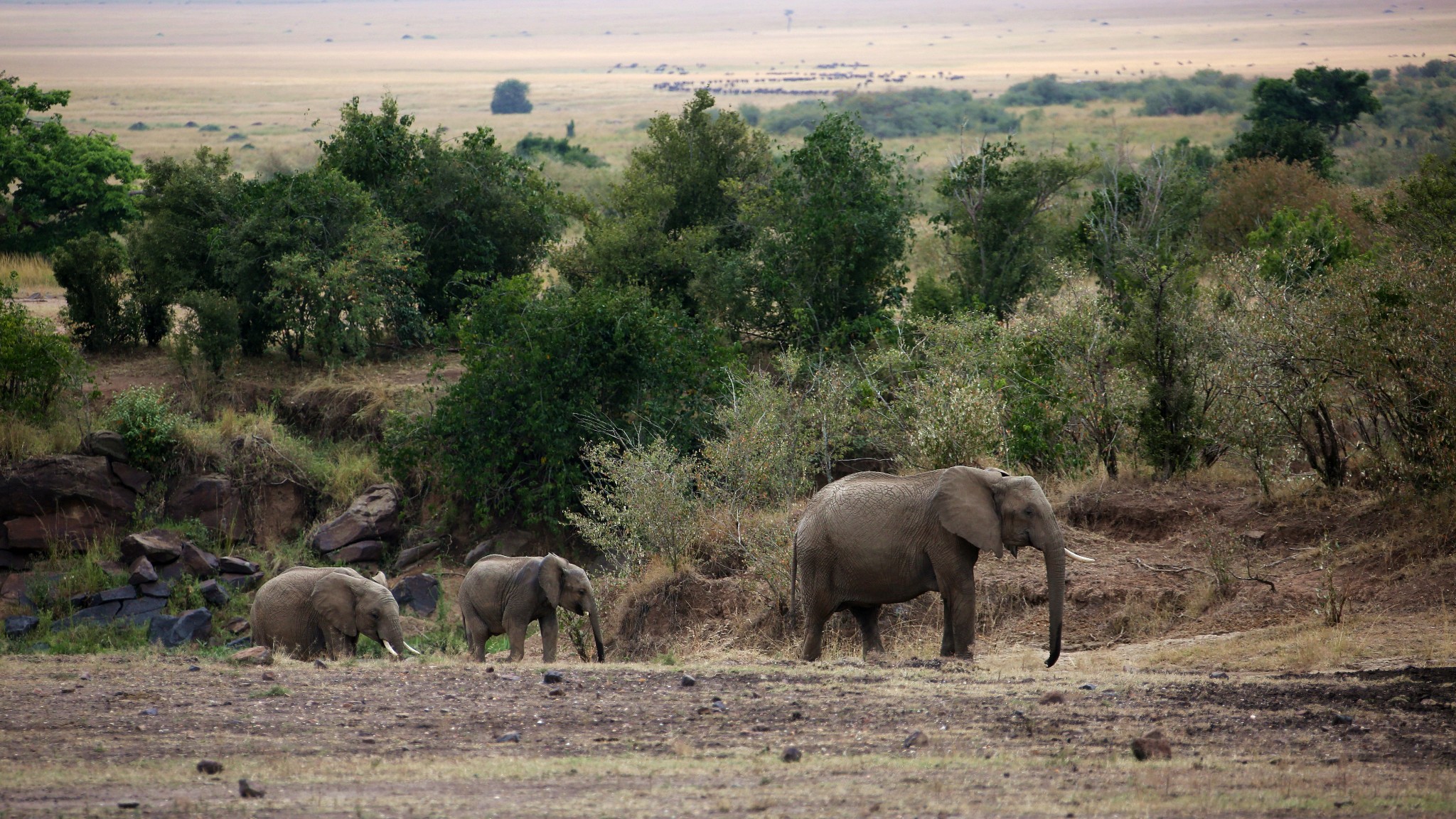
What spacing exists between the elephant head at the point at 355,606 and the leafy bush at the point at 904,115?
66906 millimetres

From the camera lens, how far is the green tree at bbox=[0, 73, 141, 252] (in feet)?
109

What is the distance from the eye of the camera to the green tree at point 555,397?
20.0m

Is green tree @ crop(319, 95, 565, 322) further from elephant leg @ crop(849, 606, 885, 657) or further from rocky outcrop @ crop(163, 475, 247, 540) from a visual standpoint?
elephant leg @ crop(849, 606, 885, 657)

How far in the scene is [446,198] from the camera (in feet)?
88.9

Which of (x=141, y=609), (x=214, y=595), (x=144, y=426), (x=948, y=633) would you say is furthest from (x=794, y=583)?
(x=144, y=426)

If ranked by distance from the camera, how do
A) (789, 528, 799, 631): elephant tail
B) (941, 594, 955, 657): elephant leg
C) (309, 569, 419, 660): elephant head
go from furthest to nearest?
(309, 569, 419, 660): elephant head, (789, 528, 799, 631): elephant tail, (941, 594, 955, 657): elephant leg

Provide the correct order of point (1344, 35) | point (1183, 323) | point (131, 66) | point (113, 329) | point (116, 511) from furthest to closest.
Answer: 1. point (1344, 35)
2. point (131, 66)
3. point (113, 329)
4. point (116, 511)
5. point (1183, 323)

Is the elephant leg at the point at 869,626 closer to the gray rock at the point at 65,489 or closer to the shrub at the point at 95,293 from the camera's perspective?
the gray rock at the point at 65,489

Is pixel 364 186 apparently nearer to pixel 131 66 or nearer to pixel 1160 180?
pixel 1160 180

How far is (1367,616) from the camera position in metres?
11.4

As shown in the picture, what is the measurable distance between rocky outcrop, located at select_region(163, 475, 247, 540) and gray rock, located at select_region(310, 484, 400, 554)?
4.81 ft

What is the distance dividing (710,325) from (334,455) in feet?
23.0

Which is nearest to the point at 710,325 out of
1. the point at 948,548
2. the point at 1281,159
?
the point at 948,548

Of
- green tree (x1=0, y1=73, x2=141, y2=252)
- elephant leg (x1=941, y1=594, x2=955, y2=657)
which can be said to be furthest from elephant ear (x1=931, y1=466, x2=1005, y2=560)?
green tree (x1=0, y1=73, x2=141, y2=252)
